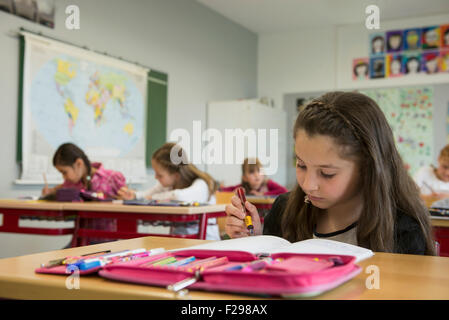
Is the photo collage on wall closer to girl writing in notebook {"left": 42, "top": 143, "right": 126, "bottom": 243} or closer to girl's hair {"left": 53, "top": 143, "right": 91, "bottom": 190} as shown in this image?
girl writing in notebook {"left": 42, "top": 143, "right": 126, "bottom": 243}

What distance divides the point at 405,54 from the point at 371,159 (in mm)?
5625

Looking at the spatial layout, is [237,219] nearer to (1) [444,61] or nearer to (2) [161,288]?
(2) [161,288]

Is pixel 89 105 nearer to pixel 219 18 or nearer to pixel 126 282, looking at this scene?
pixel 219 18

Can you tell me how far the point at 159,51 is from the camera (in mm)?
5180

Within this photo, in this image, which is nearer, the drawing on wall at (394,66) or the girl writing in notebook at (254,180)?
the girl writing in notebook at (254,180)

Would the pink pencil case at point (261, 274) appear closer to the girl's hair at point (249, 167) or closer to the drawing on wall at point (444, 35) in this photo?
the girl's hair at point (249, 167)

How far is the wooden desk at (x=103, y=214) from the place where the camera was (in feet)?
7.86

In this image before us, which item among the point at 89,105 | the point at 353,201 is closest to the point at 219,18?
the point at 89,105

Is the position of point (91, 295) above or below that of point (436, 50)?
below

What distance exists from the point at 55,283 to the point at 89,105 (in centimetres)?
380

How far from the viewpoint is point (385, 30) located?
20.8 ft

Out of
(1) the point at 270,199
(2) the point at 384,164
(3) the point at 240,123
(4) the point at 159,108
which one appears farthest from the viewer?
(3) the point at 240,123

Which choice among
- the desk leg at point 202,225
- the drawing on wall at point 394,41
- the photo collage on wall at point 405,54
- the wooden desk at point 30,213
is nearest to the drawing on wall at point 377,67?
the photo collage on wall at point 405,54

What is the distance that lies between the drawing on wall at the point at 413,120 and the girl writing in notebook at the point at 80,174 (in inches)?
156
